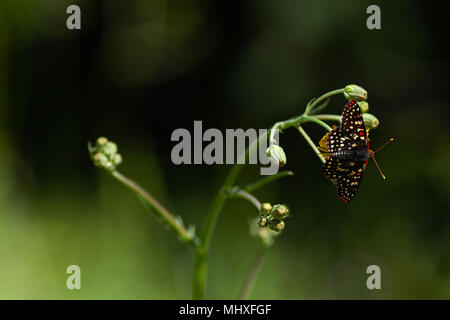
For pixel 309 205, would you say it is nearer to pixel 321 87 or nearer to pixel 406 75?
pixel 321 87

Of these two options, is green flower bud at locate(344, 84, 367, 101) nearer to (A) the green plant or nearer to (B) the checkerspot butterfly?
(A) the green plant

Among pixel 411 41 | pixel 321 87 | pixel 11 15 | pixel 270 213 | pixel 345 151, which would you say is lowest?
pixel 270 213

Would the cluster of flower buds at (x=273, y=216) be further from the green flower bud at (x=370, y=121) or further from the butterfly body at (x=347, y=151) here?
the green flower bud at (x=370, y=121)

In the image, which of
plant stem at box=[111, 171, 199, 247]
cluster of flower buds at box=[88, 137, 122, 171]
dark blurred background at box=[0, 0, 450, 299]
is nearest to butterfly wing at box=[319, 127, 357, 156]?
plant stem at box=[111, 171, 199, 247]

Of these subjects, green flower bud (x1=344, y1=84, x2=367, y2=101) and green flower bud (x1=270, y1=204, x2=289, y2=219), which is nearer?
green flower bud (x1=270, y1=204, x2=289, y2=219)

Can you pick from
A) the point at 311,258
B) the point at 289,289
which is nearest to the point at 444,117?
the point at 311,258

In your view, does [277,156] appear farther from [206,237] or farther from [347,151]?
[206,237]

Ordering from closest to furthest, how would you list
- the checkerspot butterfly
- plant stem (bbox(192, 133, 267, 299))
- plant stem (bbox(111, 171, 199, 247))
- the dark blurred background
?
the checkerspot butterfly → plant stem (bbox(192, 133, 267, 299)) → plant stem (bbox(111, 171, 199, 247)) → the dark blurred background
